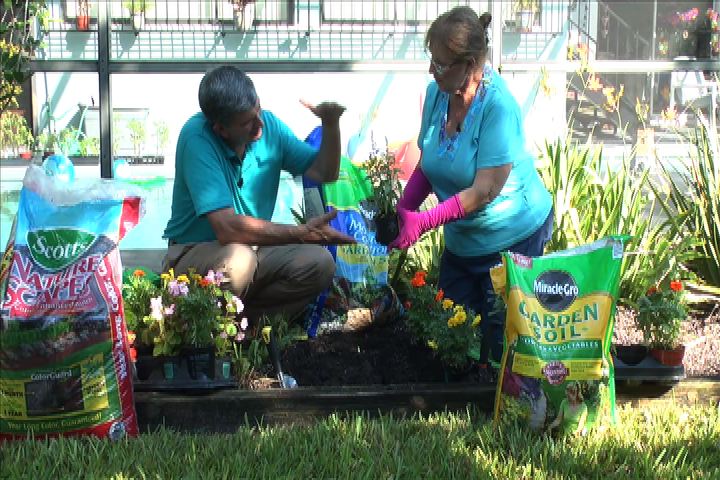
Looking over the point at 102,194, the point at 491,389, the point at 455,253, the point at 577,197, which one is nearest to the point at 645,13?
the point at 577,197

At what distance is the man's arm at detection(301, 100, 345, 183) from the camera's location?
4113mm

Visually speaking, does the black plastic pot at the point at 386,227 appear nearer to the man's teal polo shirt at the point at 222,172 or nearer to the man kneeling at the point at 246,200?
the man kneeling at the point at 246,200

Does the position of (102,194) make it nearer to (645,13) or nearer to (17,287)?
(17,287)

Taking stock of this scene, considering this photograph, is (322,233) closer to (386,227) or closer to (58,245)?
(386,227)

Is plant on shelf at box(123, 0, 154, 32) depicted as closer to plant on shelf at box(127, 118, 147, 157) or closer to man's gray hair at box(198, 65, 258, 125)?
plant on shelf at box(127, 118, 147, 157)

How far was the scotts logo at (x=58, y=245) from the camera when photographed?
332cm

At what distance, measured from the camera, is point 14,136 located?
6023 millimetres

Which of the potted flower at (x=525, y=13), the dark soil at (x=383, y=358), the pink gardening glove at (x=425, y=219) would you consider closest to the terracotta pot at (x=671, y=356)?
the dark soil at (x=383, y=358)

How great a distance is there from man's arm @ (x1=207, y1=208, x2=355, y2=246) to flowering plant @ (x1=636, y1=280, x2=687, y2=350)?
1.22m

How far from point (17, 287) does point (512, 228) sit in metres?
1.87

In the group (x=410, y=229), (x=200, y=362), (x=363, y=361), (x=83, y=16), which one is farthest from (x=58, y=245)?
(x=83, y=16)

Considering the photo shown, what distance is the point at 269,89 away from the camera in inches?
232

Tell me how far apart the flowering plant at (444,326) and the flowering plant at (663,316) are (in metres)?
0.65

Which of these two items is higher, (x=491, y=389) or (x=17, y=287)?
(x=17, y=287)
